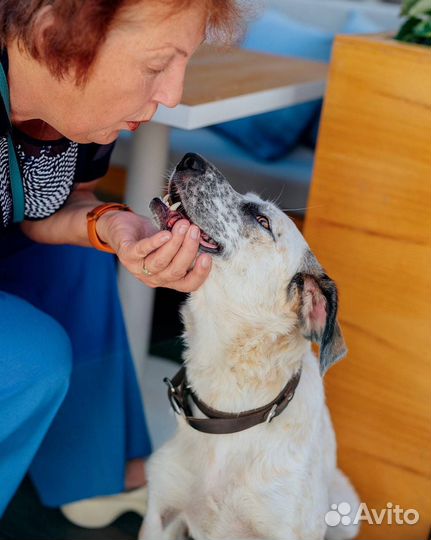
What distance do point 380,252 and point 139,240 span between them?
2.17ft

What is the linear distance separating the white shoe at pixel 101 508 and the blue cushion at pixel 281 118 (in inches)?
61.0

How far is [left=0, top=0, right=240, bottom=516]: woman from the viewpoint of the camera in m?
1.31

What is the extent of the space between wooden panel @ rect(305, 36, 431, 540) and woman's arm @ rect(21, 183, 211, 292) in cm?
54

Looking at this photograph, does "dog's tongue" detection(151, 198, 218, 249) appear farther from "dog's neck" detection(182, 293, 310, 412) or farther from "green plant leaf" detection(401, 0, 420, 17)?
"green plant leaf" detection(401, 0, 420, 17)

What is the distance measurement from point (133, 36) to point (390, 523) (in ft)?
4.50

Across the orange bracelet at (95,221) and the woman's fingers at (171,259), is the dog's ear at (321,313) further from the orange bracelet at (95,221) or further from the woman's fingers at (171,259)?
the orange bracelet at (95,221)

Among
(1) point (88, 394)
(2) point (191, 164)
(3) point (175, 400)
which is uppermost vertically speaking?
(2) point (191, 164)

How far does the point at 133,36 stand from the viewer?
1.30m

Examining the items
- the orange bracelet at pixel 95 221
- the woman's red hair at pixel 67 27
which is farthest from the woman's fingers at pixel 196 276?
the woman's red hair at pixel 67 27

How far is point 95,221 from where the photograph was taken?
1725 millimetres

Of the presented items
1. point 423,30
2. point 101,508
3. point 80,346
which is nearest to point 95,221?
point 80,346

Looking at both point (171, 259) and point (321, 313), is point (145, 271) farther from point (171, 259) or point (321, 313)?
point (321, 313)

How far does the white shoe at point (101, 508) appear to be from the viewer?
2041 millimetres

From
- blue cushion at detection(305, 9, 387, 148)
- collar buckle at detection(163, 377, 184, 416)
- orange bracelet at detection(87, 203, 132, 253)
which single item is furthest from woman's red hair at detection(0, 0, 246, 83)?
blue cushion at detection(305, 9, 387, 148)
